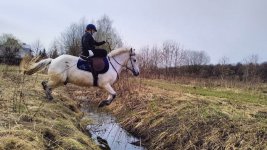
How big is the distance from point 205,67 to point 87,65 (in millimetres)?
41836

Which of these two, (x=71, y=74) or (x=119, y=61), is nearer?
(x=71, y=74)

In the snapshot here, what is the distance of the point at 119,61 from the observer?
12367 millimetres

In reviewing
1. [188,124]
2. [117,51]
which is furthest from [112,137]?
[117,51]

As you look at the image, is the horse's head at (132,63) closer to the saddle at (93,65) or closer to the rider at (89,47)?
the rider at (89,47)

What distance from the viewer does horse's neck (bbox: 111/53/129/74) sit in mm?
12211

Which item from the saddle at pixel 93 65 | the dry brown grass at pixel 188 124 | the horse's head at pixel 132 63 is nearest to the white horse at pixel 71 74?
the saddle at pixel 93 65

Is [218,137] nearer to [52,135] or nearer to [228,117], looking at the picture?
[228,117]

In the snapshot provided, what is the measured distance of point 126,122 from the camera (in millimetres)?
12641

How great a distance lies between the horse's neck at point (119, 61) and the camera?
12.2 m

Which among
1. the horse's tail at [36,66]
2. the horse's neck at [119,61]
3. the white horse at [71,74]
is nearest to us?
the white horse at [71,74]

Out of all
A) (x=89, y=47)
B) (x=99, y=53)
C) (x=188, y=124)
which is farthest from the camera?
(x=99, y=53)

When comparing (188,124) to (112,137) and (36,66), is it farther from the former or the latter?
(36,66)

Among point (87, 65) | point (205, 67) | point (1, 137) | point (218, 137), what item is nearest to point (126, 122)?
point (87, 65)

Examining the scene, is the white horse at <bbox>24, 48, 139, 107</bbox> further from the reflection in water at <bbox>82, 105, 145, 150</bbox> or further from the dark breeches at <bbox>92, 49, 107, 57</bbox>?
the reflection in water at <bbox>82, 105, 145, 150</bbox>
